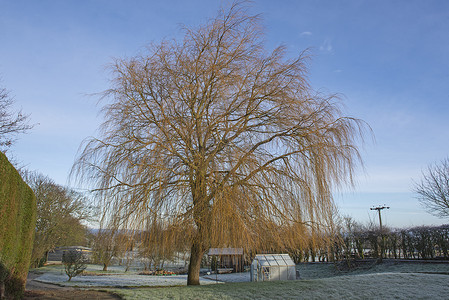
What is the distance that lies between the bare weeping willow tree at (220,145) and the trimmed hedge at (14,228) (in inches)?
59.9

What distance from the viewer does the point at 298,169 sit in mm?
7840

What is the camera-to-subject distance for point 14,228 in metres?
6.48

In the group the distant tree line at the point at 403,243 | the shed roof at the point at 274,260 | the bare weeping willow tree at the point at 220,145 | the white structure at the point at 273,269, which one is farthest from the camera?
the distant tree line at the point at 403,243

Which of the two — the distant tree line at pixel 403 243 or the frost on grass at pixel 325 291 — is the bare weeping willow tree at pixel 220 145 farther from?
the distant tree line at pixel 403 243

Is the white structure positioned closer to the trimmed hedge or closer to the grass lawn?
the grass lawn

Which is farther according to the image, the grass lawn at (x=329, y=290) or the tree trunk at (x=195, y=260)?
the tree trunk at (x=195, y=260)

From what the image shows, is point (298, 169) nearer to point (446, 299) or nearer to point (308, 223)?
point (308, 223)

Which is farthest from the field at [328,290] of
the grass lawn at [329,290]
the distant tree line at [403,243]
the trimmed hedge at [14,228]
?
the distant tree line at [403,243]

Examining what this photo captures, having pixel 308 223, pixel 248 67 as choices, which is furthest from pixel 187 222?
pixel 248 67

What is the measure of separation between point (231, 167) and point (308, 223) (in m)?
2.25

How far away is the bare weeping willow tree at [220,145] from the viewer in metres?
7.50

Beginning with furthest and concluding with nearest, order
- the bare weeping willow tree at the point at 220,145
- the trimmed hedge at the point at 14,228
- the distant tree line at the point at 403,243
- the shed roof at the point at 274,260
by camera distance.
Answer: the distant tree line at the point at 403,243, the shed roof at the point at 274,260, the bare weeping willow tree at the point at 220,145, the trimmed hedge at the point at 14,228

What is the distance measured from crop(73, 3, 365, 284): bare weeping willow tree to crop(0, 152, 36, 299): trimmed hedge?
152cm

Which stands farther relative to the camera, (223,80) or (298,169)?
(223,80)
